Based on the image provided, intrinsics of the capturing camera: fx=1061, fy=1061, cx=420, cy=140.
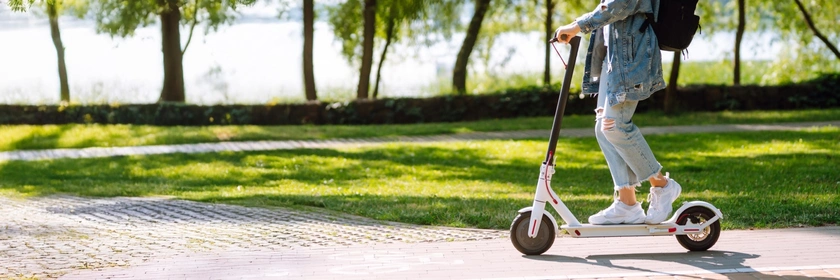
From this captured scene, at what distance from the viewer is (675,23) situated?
575 cm

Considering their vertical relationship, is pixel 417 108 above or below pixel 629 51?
below

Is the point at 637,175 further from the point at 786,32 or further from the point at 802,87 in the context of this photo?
the point at 786,32

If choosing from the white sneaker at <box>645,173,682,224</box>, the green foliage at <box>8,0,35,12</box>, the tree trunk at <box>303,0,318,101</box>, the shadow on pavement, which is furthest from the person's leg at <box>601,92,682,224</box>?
the tree trunk at <box>303,0,318,101</box>

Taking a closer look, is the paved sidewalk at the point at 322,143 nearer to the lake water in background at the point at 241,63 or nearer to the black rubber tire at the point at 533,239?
the lake water in background at the point at 241,63

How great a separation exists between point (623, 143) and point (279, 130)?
13.7 metres

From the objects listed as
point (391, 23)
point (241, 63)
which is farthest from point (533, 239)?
point (241, 63)

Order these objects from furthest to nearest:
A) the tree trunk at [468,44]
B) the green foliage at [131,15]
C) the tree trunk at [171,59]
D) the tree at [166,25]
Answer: the tree trunk at [468,44] → the tree trunk at [171,59] → the tree at [166,25] → the green foliage at [131,15]

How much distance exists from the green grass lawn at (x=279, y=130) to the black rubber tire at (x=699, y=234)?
1225 centimetres

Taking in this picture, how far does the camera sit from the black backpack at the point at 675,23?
5734 mm

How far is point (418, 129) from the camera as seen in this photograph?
740 inches

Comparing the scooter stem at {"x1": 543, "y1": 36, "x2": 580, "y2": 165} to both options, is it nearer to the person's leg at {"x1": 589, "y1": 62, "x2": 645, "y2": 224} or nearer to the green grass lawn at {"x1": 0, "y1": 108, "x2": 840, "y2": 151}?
the person's leg at {"x1": 589, "y1": 62, "x2": 645, "y2": 224}

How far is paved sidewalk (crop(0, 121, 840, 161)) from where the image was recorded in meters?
16.0

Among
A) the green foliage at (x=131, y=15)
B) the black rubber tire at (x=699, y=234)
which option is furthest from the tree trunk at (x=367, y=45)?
the black rubber tire at (x=699, y=234)

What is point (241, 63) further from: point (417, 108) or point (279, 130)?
point (279, 130)
